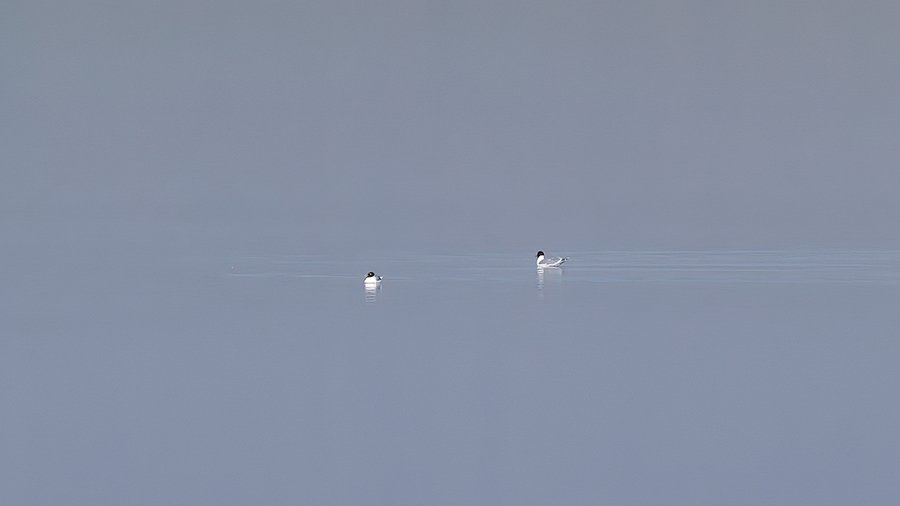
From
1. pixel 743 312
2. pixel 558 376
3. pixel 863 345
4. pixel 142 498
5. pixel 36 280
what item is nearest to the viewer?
pixel 142 498

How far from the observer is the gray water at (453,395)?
5.36 meters

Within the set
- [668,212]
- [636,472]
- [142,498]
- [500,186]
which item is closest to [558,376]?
[636,472]

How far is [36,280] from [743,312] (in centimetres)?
660

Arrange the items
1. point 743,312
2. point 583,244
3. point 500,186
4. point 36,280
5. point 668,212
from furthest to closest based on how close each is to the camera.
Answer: point 500,186 → point 668,212 → point 583,244 → point 36,280 → point 743,312

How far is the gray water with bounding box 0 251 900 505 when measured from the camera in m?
5.36

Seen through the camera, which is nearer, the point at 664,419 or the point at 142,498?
the point at 142,498

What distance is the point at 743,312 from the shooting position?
33.3 feet

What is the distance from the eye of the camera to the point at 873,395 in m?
6.73

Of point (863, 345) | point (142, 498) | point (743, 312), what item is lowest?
point (142, 498)

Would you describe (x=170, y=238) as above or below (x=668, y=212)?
below

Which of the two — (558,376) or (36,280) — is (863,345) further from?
(36,280)

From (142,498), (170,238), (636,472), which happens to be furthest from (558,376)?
(170,238)

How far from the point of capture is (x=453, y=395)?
271 inches

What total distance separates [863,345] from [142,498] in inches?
187
